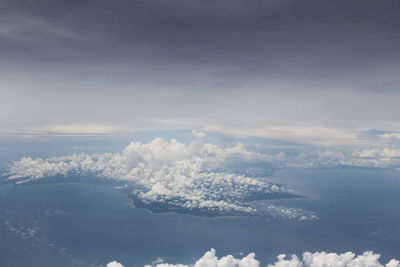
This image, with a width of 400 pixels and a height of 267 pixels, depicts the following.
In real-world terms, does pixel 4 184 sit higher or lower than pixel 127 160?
lower

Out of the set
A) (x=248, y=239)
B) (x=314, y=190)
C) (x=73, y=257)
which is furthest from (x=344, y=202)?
(x=73, y=257)

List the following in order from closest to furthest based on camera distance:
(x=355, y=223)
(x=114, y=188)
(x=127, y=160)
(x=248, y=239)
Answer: (x=248, y=239)
(x=355, y=223)
(x=114, y=188)
(x=127, y=160)

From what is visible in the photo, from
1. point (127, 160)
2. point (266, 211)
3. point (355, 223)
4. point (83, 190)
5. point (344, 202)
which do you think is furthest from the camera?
point (127, 160)

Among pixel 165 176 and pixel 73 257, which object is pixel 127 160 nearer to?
pixel 165 176

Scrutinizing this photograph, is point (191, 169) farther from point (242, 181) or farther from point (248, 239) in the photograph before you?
point (248, 239)

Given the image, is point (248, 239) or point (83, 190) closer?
point (248, 239)

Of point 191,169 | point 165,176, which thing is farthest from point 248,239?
point 191,169
